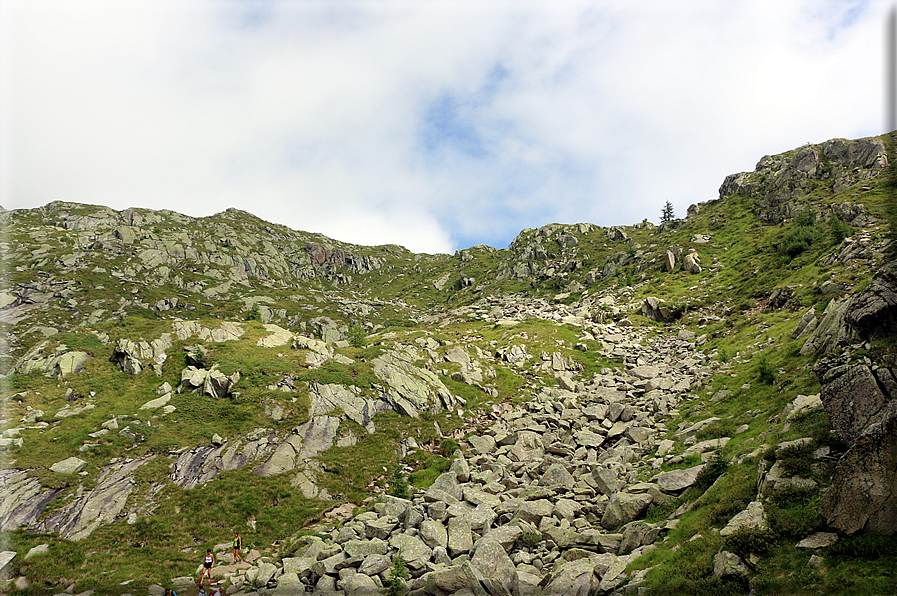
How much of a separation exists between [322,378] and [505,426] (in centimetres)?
2089

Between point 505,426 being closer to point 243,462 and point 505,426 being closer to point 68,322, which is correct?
point 243,462

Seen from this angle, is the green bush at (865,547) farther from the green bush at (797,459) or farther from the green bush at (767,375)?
the green bush at (767,375)

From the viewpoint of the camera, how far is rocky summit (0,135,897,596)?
13734mm

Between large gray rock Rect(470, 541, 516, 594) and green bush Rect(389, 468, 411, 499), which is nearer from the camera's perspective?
large gray rock Rect(470, 541, 516, 594)

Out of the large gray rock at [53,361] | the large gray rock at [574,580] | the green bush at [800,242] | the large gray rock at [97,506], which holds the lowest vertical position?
the large gray rock at [574,580]

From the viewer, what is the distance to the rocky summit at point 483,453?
13734mm

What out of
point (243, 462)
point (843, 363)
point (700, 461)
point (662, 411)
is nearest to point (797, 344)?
point (662, 411)

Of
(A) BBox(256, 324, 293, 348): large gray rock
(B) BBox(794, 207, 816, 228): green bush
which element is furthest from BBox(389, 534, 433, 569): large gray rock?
(B) BBox(794, 207, 816, 228): green bush

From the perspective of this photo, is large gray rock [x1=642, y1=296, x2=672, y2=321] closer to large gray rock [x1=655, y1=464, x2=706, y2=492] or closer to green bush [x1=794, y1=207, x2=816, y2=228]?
green bush [x1=794, y1=207, x2=816, y2=228]

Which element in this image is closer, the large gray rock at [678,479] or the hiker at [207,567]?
the large gray rock at [678,479]

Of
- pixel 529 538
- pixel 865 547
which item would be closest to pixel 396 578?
pixel 529 538

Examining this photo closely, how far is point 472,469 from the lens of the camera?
30547 millimetres

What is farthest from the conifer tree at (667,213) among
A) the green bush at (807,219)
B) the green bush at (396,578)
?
the green bush at (396,578)

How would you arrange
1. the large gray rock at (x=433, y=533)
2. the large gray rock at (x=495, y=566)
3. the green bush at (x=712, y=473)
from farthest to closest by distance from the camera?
the large gray rock at (x=433, y=533)
the green bush at (x=712, y=473)
the large gray rock at (x=495, y=566)
